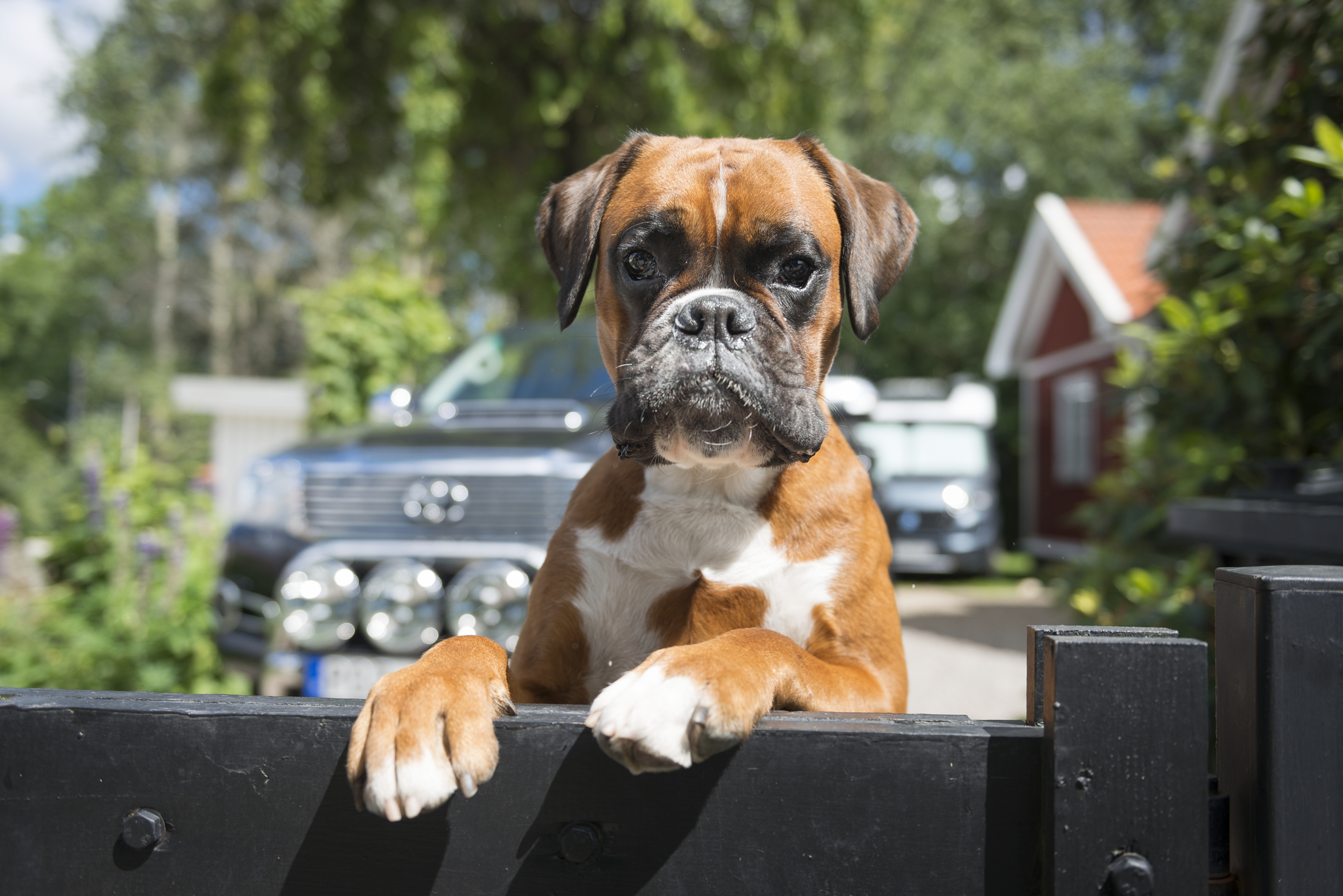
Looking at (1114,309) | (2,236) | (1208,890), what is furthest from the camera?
(2,236)

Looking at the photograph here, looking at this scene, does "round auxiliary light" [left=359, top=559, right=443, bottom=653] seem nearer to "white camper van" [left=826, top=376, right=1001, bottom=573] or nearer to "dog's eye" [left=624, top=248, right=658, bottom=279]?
"dog's eye" [left=624, top=248, right=658, bottom=279]

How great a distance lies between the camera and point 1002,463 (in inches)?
824

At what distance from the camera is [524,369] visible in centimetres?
438

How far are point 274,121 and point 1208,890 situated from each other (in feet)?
32.4

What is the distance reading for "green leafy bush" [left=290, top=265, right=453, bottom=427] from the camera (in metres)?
7.62

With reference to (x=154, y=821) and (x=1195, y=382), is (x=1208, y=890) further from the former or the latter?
(x=1195, y=382)

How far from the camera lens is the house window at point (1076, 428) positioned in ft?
51.5

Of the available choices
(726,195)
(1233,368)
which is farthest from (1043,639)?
(1233,368)

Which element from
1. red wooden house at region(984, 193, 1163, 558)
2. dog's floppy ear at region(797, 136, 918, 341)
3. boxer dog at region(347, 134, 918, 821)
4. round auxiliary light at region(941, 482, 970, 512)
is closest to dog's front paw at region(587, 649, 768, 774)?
boxer dog at region(347, 134, 918, 821)

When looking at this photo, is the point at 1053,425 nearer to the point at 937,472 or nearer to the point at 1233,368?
the point at 937,472

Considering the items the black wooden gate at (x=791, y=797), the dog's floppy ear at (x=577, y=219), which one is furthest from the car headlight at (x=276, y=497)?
the black wooden gate at (x=791, y=797)

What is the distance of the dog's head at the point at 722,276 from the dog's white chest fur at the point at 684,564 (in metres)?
0.13

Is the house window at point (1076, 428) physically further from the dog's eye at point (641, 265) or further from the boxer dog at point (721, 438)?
the dog's eye at point (641, 265)

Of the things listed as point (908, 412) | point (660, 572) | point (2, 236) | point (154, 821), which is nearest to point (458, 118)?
point (660, 572)
